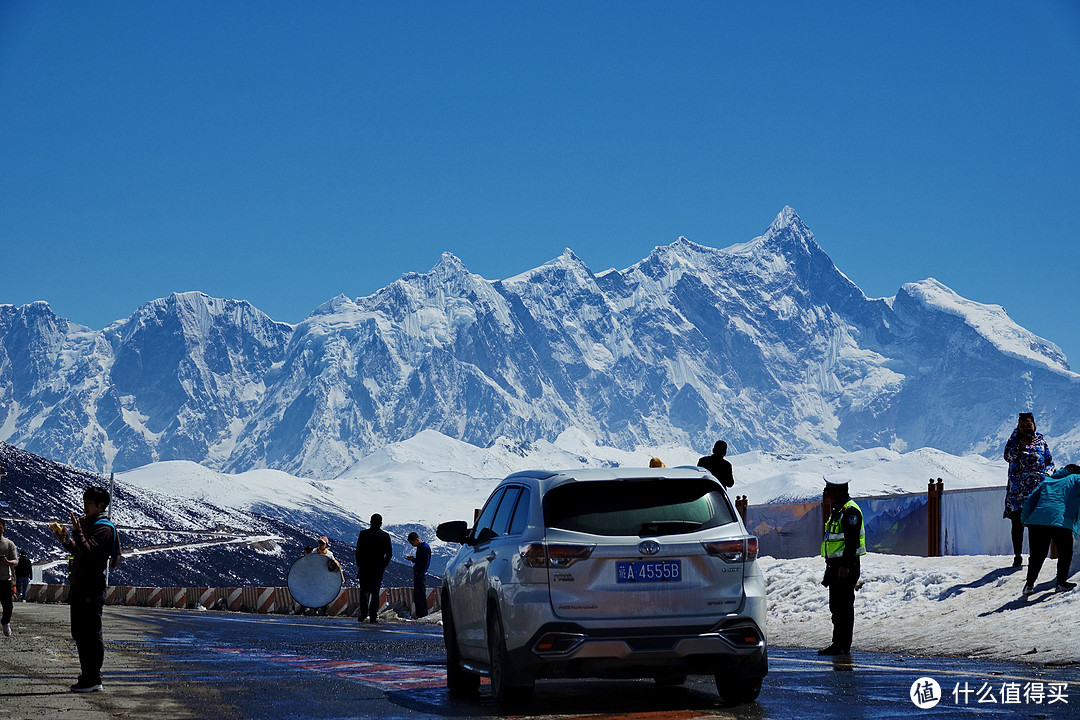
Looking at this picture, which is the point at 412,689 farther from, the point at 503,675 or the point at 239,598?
the point at 239,598

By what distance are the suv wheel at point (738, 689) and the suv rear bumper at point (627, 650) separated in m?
0.33

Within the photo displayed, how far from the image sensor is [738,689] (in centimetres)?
980

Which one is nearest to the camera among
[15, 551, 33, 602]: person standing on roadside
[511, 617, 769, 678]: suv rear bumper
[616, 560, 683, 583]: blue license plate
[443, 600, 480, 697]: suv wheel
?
[511, 617, 769, 678]: suv rear bumper

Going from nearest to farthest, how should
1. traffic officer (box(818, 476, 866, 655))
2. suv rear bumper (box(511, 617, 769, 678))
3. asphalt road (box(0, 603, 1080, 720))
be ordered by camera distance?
suv rear bumper (box(511, 617, 769, 678)) < asphalt road (box(0, 603, 1080, 720)) < traffic officer (box(818, 476, 866, 655))

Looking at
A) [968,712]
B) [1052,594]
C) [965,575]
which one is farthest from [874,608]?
[968,712]

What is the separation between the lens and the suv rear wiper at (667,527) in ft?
30.9

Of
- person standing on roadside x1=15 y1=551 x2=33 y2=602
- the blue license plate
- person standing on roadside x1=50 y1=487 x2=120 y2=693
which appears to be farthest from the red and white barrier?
the blue license plate

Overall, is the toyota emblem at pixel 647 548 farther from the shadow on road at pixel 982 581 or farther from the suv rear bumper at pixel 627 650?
the shadow on road at pixel 982 581

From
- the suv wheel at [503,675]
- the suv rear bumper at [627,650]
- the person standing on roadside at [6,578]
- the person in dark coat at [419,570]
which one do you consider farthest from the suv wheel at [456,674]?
the person in dark coat at [419,570]

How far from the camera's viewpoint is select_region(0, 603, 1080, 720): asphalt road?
31.2 ft

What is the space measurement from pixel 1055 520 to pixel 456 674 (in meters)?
9.00

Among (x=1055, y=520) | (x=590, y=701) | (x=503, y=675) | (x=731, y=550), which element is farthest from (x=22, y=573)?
(x=731, y=550)

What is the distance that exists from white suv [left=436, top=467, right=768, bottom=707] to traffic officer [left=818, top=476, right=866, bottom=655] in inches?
203

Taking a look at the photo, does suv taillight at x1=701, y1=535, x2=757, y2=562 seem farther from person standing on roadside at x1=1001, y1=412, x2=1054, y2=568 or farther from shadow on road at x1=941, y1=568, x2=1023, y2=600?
shadow on road at x1=941, y1=568, x2=1023, y2=600
